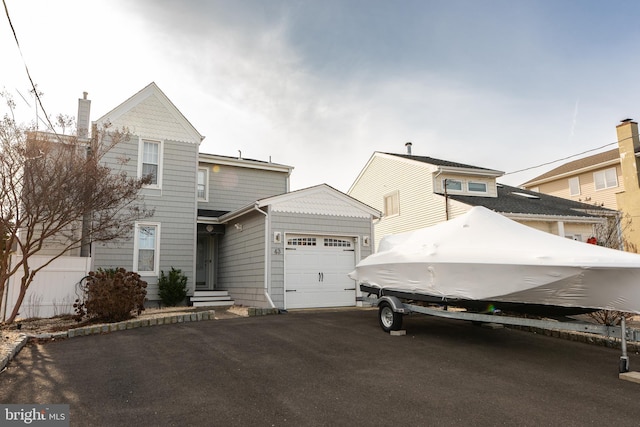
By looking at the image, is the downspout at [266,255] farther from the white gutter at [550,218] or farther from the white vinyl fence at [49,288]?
the white gutter at [550,218]

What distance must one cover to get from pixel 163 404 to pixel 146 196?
35.8 feet

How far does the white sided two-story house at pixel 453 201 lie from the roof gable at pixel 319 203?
229 cm

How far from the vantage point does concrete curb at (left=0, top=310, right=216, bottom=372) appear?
692cm

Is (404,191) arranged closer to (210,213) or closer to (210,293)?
(210,213)

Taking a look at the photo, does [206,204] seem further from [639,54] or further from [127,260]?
[639,54]

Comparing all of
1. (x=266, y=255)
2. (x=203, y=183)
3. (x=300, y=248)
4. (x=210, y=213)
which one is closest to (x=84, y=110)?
(x=203, y=183)

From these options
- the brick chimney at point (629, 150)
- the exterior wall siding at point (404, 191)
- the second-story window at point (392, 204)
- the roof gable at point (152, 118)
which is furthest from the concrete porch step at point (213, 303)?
the brick chimney at point (629, 150)

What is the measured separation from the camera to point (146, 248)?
13562 millimetres

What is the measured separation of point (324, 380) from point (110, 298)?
6964 millimetres

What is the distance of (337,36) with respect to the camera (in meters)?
12.5

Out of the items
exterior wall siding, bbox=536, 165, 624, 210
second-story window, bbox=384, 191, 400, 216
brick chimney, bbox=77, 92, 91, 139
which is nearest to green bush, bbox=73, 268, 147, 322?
brick chimney, bbox=77, 92, 91, 139

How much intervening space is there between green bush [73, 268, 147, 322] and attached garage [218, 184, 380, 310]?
155 inches

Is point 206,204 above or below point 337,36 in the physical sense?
below

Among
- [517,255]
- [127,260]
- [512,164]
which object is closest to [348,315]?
[517,255]
